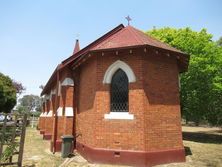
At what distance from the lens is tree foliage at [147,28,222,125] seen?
18844mm

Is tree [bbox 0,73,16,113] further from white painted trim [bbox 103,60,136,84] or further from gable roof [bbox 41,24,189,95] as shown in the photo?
white painted trim [bbox 103,60,136,84]

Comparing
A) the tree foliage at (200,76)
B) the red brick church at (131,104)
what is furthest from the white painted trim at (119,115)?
the tree foliage at (200,76)

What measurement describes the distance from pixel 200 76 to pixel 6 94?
21.9 metres

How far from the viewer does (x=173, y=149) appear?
10.0 metres

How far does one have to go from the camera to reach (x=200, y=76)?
18.9 metres

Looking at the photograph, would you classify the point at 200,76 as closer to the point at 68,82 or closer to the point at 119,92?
the point at 119,92

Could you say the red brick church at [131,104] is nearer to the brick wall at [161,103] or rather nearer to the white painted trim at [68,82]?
the brick wall at [161,103]

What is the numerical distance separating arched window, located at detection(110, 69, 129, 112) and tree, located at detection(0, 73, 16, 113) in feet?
64.4

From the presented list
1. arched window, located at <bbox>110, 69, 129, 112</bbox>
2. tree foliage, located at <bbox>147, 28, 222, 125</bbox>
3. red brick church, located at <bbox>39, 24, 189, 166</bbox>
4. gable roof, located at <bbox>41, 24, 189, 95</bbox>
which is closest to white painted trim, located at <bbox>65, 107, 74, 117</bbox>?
red brick church, located at <bbox>39, 24, 189, 166</bbox>

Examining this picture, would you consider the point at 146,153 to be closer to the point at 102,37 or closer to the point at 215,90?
the point at 102,37

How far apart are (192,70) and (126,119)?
37.0 feet

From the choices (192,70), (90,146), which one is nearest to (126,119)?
(90,146)

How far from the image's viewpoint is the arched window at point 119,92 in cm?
1012

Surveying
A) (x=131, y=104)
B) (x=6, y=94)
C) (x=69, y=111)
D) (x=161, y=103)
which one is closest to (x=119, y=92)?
(x=131, y=104)
